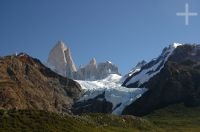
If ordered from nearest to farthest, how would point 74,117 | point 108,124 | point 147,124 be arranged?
point 74,117 → point 108,124 → point 147,124

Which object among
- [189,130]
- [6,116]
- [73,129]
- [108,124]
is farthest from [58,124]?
[189,130]

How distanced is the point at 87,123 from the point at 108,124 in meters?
14.0

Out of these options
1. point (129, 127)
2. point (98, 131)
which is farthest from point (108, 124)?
point (98, 131)

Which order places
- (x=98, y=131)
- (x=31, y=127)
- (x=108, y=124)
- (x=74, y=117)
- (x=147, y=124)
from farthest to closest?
1. (x=147, y=124)
2. (x=108, y=124)
3. (x=74, y=117)
4. (x=98, y=131)
5. (x=31, y=127)

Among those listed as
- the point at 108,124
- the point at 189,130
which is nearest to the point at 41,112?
the point at 108,124

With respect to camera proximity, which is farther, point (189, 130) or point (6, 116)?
point (189, 130)

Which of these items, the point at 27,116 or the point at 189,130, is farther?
the point at 189,130

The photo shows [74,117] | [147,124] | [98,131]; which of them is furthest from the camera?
[147,124]

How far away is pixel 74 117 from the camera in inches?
5276

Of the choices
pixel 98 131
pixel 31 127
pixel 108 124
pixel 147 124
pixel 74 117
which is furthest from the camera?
pixel 147 124

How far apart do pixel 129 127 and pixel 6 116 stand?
43.3 meters

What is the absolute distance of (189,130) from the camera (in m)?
173

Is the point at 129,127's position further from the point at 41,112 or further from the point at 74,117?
the point at 41,112

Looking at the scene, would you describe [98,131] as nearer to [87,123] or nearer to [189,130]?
[87,123]
